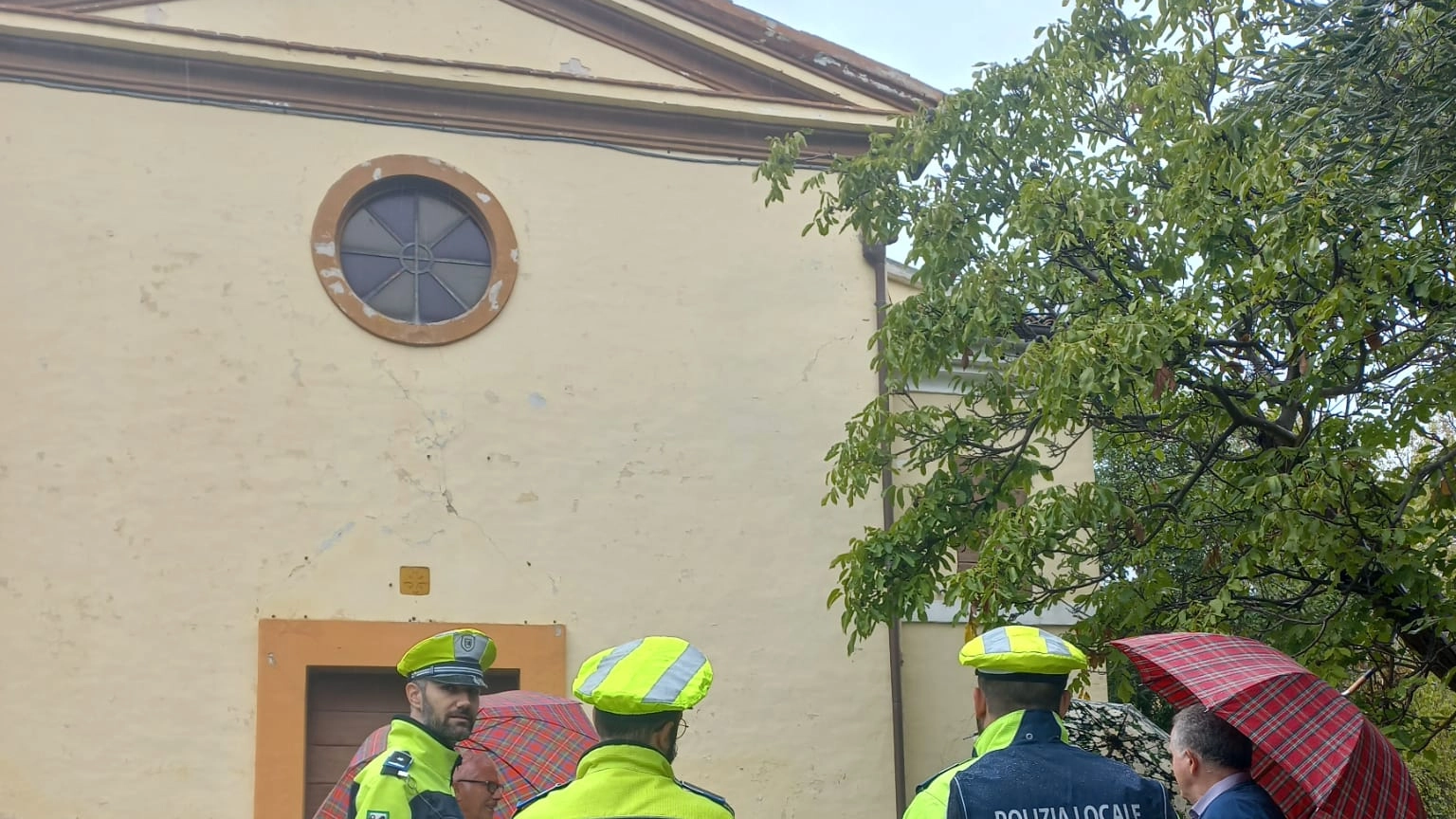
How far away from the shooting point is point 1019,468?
764cm

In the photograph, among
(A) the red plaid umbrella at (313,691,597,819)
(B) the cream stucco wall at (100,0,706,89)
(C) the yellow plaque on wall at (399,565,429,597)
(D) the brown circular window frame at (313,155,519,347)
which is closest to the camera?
(A) the red plaid umbrella at (313,691,597,819)

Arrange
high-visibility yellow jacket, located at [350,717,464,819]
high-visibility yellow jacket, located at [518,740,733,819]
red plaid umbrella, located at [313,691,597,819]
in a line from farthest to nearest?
red plaid umbrella, located at [313,691,597,819]
high-visibility yellow jacket, located at [350,717,464,819]
high-visibility yellow jacket, located at [518,740,733,819]

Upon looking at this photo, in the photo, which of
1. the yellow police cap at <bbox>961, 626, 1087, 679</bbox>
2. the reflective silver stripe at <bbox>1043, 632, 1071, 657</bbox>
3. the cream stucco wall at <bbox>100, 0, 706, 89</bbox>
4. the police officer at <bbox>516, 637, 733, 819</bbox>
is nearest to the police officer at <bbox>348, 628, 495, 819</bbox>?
the police officer at <bbox>516, 637, 733, 819</bbox>

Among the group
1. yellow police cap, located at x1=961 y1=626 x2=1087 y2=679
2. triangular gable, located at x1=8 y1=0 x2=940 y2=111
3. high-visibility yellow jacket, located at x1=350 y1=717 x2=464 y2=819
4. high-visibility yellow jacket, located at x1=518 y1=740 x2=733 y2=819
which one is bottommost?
high-visibility yellow jacket, located at x1=350 y1=717 x2=464 y2=819

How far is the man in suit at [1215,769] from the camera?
3.92 metres

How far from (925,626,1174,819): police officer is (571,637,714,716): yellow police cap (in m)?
0.70

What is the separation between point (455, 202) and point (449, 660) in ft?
17.0

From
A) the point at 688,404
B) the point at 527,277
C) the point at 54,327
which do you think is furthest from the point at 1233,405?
the point at 54,327

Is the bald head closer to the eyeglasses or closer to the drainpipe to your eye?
the eyeglasses

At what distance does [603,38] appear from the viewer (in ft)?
31.9

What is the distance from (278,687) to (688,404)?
2952mm

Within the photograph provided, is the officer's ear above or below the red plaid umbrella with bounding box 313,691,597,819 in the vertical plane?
above

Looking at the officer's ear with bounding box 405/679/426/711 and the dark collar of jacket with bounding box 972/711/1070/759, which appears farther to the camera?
the officer's ear with bounding box 405/679/426/711

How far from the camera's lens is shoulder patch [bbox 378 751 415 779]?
13.8 ft
